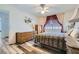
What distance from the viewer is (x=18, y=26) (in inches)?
71.9

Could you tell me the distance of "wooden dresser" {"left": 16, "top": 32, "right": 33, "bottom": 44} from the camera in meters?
1.84

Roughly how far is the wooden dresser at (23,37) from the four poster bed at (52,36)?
0.10 meters

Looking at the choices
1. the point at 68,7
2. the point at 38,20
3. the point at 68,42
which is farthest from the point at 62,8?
the point at 68,42

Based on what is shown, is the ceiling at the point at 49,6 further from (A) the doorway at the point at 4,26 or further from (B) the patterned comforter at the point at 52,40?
(B) the patterned comforter at the point at 52,40

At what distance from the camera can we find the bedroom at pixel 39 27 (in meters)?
1.78

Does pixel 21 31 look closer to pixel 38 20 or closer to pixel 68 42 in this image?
pixel 38 20

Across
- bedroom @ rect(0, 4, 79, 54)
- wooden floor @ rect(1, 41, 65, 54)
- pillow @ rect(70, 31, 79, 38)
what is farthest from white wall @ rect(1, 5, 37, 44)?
pillow @ rect(70, 31, 79, 38)

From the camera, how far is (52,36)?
5.95 ft

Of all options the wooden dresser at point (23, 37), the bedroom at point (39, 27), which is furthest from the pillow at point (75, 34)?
the wooden dresser at point (23, 37)

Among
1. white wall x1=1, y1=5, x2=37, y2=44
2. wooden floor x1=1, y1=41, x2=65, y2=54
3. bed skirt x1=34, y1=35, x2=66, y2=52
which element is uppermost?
white wall x1=1, y1=5, x2=37, y2=44

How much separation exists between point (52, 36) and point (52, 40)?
0.22 ft

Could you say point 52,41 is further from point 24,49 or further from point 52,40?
point 24,49

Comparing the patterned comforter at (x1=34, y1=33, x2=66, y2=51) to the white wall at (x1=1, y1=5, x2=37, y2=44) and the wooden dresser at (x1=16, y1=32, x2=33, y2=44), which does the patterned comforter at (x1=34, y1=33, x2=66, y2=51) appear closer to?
the wooden dresser at (x1=16, y1=32, x2=33, y2=44)

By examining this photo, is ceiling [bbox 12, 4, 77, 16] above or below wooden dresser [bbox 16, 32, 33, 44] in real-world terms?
above
